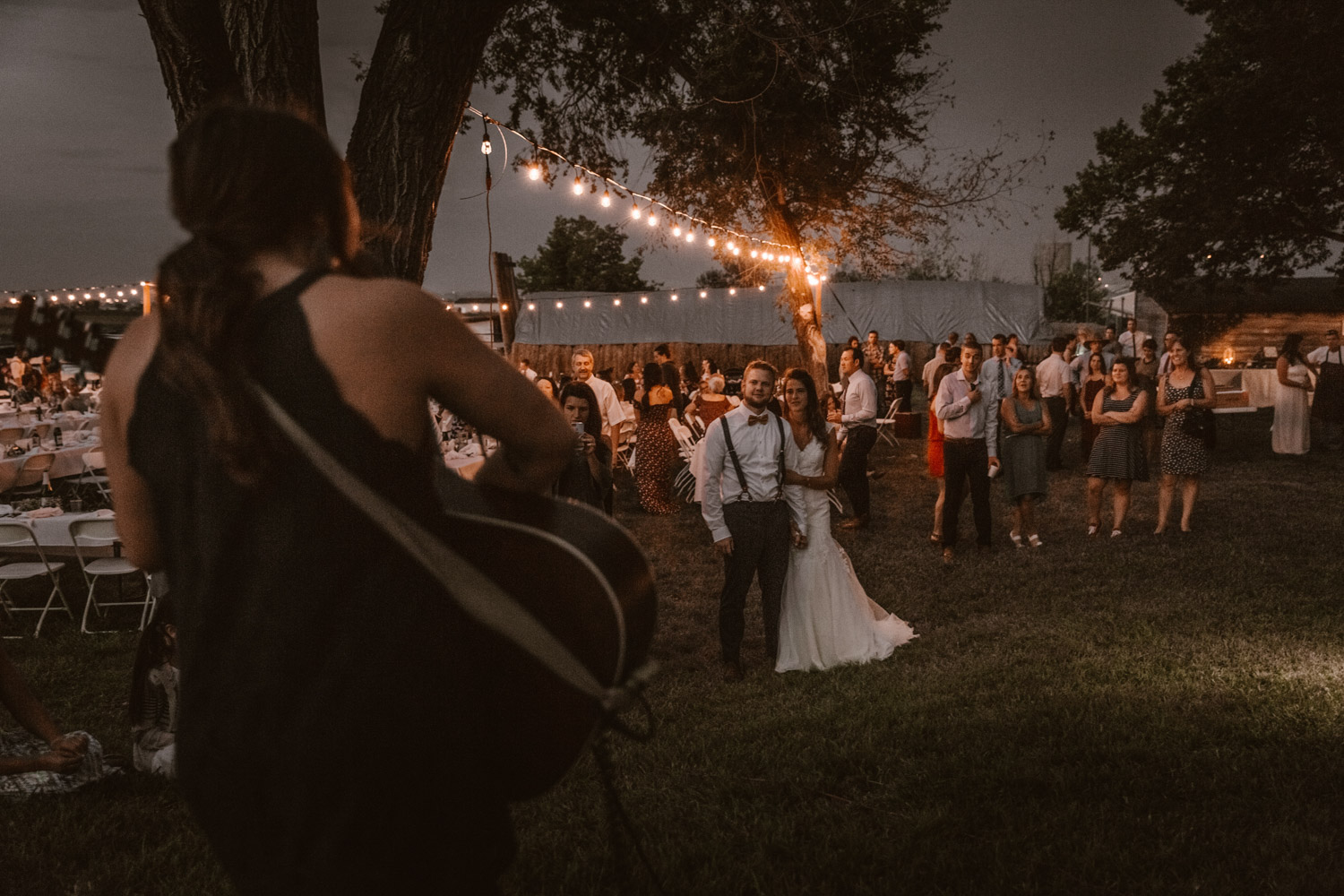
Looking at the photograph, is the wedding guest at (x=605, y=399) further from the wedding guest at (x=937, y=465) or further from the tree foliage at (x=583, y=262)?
the tree foliage at (x=583, y=262)

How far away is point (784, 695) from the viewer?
5.26 m

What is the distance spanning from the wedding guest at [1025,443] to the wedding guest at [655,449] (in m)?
3.89

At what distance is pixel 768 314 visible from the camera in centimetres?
3067

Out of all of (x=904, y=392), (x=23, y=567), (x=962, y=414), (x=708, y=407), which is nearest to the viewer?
(x=23, y=567)

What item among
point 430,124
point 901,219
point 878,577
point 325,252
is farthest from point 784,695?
point 901,219

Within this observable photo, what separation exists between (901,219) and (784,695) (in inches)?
516

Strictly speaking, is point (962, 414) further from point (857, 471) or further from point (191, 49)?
point (191, 49)

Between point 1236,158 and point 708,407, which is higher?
point 1236,158

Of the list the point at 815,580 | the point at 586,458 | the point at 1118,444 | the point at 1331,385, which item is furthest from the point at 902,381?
the point at 586,458

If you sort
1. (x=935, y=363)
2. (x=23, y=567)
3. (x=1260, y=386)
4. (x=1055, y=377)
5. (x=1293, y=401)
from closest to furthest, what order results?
1. (x=23, y=567)
2. (x=1055, y=377)
3. (x=935, y=363)
4. (x=1293, y=401)
5. (x=1260, y=386)

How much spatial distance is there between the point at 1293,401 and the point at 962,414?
8.87 meters

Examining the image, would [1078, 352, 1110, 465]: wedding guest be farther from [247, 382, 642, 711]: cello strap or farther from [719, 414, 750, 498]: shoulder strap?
[247, 382, 642, 711]: cello strap

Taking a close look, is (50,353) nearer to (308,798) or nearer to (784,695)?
(308,798)

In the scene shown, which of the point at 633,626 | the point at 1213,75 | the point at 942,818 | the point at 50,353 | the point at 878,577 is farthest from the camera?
the point at 1213,75
